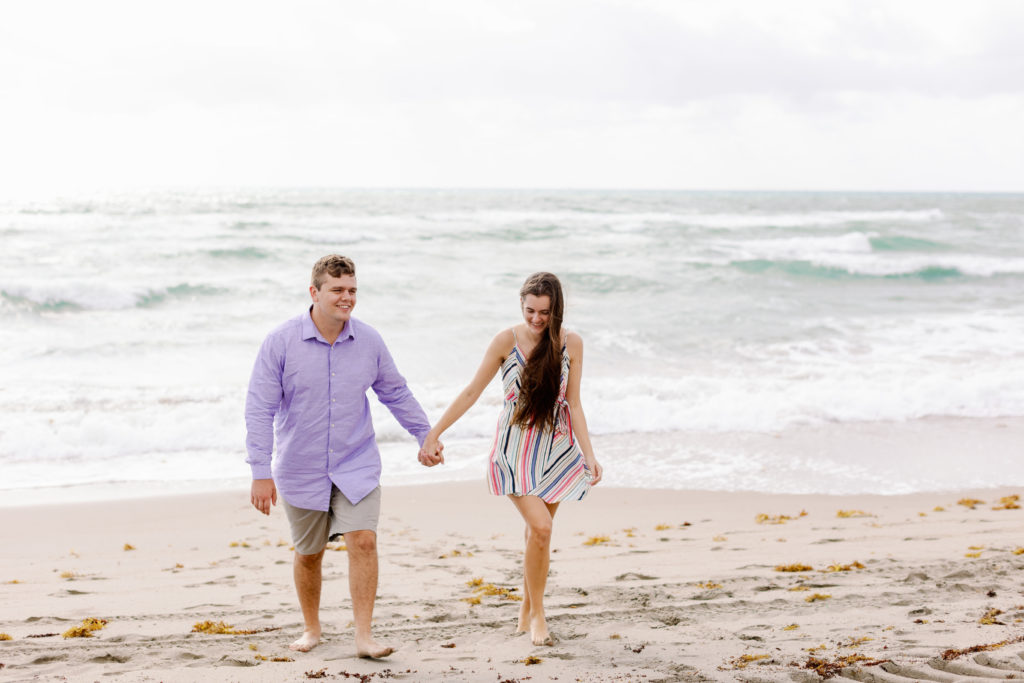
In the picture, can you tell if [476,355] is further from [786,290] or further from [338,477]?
[786,290]

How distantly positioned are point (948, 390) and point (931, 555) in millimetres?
6192

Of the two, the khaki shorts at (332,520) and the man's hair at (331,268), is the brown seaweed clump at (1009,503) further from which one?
the man's hair at (331,268)

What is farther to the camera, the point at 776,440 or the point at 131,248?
the point at 131,248

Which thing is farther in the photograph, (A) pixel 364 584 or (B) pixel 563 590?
(B) pixel 563 590

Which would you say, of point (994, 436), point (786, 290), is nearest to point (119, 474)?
point (994, 436)

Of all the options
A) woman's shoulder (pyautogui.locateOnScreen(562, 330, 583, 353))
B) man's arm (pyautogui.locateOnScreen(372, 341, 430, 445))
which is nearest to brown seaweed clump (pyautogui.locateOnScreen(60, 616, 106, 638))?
man's arm (pyautogui.locateOnScreen(372, 341, 430, 445))

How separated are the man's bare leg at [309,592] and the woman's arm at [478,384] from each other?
2.40ft

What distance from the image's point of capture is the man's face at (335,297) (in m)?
3.83

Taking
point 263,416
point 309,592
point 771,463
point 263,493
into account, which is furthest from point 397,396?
point 771,463

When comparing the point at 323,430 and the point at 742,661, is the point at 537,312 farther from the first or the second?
the point at 742,661

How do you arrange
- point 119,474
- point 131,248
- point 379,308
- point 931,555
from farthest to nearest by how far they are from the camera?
1. point 131,248
2. point 379,308
3. point 119,474
4. point 931,555

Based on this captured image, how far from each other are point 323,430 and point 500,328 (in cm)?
1305

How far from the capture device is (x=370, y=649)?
3896mm

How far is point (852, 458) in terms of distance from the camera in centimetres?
877
